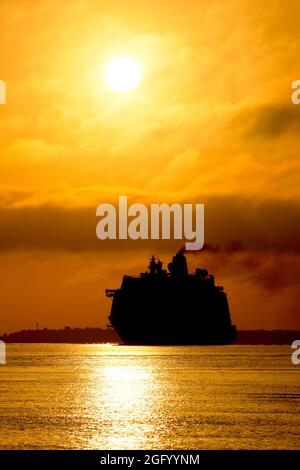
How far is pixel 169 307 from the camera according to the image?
191375 millimetres

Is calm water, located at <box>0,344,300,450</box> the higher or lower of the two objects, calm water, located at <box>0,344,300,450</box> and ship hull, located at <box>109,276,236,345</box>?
Answer: the lower

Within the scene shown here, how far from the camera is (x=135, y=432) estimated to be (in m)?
46.9

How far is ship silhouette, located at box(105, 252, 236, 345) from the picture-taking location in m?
190

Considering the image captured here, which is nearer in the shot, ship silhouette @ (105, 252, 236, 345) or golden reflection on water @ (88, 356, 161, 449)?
golden reflection on water @ (88, 356, 161, 449)

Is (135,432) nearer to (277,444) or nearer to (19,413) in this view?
(277,444)

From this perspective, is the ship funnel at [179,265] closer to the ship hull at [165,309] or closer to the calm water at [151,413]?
the ship hull at [165,309]

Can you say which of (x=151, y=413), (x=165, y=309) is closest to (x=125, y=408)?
(x=151, y=413)

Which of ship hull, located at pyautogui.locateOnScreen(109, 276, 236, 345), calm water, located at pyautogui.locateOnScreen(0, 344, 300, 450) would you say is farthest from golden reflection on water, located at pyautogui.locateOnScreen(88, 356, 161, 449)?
ship hull, located at pyautogui.locateOnScreen(109, 276, 236, 345)

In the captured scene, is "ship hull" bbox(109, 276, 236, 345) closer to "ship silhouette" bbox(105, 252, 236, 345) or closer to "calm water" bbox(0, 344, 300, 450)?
"ship silhouette" bbox(105, 252, 236, 345)

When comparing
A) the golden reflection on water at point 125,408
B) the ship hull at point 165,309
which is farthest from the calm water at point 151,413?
the ship hull at point 165,309

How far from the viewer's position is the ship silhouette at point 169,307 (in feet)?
622

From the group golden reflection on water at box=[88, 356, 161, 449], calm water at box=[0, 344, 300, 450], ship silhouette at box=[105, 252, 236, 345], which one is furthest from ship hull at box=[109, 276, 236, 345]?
calm water at box=[0, 344, 300, 450]
